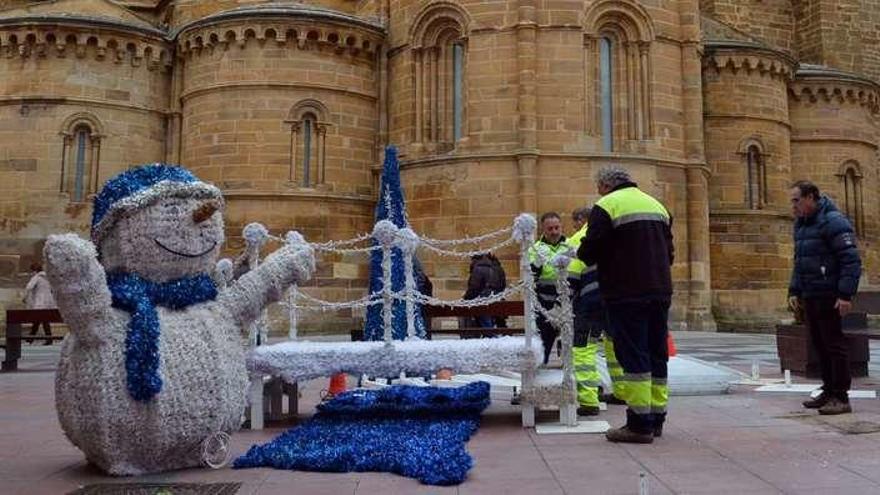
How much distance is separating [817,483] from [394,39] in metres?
16.9

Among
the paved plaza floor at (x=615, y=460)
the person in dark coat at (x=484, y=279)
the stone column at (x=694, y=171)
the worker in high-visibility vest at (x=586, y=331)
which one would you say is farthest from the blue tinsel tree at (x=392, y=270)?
the stone column at (x=694, y=171)

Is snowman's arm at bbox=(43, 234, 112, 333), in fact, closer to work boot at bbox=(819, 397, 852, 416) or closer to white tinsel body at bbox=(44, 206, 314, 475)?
white tinsel body at bbox=(44, 206, 314, 475)

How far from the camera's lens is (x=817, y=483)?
4410mm

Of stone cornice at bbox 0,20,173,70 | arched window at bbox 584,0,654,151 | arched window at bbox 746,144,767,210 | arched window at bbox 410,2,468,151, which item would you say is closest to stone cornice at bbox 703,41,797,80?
arched window at bbox 746,144,767,210

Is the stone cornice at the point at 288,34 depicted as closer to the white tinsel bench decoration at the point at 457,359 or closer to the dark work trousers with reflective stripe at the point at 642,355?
the white tinsel bench decoration at the point at 457,359

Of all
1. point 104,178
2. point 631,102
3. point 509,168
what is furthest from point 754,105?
point 104,178

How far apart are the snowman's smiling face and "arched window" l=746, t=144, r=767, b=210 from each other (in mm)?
20444

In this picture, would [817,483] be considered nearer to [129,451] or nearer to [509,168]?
[129,451]

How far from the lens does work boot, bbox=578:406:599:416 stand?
700cm

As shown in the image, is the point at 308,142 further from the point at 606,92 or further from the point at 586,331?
the point at 586,331

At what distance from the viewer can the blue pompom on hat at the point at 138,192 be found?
494cm

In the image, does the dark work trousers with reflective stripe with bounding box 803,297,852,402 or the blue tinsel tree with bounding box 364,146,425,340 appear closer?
the dark work trousers with reflective stripe with bounding box 803,297,852,402

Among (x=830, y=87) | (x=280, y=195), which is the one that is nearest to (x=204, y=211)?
(x=280, y=195)

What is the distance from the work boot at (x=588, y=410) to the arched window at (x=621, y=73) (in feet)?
38.8
